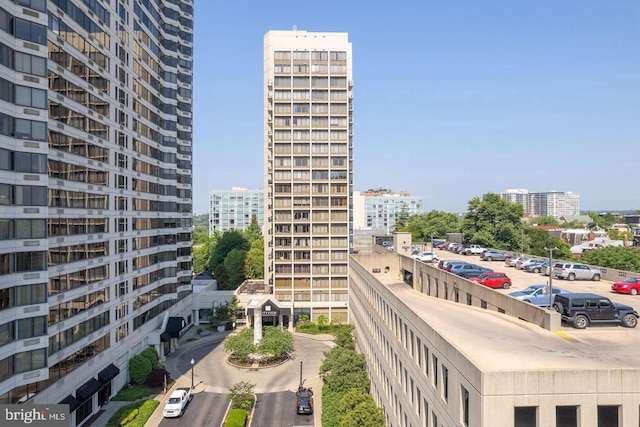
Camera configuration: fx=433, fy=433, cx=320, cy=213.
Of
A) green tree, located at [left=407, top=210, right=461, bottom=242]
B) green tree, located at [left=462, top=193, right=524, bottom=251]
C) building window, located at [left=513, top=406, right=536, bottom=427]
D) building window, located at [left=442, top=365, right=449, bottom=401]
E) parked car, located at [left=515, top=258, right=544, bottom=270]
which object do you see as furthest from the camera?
green tree, located at [left=407, top=210, right=461, bottom=242]

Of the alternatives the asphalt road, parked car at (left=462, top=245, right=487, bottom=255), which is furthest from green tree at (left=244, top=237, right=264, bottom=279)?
parked car at (left=462, top=245, right=487, bottom=255)

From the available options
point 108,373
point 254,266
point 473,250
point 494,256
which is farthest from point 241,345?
point 254,266

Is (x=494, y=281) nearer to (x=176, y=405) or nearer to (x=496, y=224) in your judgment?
(x=176, y=405)

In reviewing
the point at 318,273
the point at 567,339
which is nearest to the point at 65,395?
the point at 567,339

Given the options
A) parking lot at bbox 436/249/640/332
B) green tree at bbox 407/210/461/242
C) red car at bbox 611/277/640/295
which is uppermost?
green tree at bbox 407/210/461/242

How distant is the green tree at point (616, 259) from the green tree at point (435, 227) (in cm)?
4859

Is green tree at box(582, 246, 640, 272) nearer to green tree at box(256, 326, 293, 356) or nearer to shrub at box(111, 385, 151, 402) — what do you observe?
green tree at box(256, 326, 293, 356)

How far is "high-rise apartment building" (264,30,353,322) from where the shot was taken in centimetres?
9031

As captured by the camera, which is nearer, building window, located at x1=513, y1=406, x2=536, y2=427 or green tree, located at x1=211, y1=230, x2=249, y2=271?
building window, located at x1=513, y1=406, x2=536, y2=427

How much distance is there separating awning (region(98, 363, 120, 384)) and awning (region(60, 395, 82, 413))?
229 inches

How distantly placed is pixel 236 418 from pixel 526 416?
35.5m

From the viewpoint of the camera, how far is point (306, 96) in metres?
90.4

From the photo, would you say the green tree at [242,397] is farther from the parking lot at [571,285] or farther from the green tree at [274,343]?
the parking lot at [571,285]

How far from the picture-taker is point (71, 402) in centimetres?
4209
